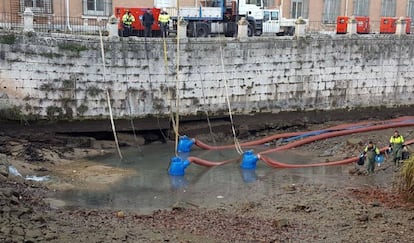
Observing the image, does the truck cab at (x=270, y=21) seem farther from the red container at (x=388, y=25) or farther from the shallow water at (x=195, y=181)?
the shallow water at (x=195, y=181)

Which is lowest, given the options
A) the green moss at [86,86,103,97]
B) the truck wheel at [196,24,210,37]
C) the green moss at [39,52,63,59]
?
the green moss at [86,86,103,97]

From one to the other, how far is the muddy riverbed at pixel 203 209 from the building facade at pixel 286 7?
7933 millimetres

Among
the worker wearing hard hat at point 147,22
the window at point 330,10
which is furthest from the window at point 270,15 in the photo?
the worker wearing hard hat at point 147,22

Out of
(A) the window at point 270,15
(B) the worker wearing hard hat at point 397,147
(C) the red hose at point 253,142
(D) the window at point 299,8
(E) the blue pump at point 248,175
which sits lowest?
(E) the blue pump at point 248,175

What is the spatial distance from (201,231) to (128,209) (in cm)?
336

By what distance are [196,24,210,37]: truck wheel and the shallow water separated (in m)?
7.02

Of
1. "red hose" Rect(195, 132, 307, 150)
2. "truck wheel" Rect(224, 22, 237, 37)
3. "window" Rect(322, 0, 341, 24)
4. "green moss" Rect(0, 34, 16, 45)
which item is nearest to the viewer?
"green moss" Rect(0, 34, 16, 45)

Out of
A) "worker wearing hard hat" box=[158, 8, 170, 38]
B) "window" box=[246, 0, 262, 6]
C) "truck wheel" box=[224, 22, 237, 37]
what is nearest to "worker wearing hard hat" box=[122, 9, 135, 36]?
"worker wearing hard hat" box=[158, 8, 170, 38]

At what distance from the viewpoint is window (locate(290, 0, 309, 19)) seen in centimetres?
3399

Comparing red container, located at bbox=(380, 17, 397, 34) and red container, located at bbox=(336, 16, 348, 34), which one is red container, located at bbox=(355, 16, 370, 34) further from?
red container, located at bbox=(380, 17, 397, 34)

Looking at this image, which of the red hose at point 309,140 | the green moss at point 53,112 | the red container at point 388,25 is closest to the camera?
the red hose at point 309,140

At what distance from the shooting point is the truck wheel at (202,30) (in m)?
26.9

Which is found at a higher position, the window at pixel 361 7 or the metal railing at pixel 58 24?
the window at pixel 361 7

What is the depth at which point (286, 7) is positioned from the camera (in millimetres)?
33656
